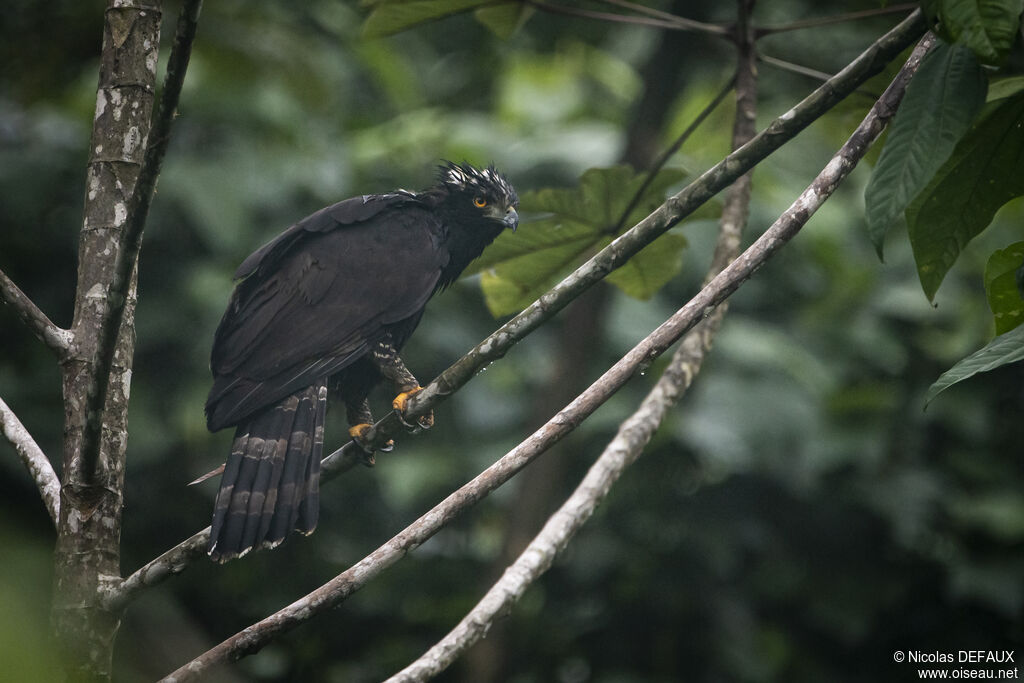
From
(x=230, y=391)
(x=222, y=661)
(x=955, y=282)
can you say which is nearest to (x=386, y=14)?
(x=230, y=391)

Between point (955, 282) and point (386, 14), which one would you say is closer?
point (386, 14)

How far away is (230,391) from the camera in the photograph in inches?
113

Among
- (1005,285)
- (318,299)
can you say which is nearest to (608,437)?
(318,299)

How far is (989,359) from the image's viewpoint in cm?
172

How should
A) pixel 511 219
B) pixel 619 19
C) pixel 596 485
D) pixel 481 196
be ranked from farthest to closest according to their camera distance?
pixel 481 196
pixel 511 219
pixel 619 19
pixel 596 485

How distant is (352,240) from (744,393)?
2.42 meters

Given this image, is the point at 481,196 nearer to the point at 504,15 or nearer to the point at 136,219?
the point at 504,15

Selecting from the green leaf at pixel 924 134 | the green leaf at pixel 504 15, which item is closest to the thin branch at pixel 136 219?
the green leaf at pixel 924 134

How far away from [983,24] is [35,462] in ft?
7.50

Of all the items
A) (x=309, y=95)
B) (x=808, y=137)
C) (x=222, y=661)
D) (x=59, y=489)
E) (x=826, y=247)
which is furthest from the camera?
(x=808, y=137)

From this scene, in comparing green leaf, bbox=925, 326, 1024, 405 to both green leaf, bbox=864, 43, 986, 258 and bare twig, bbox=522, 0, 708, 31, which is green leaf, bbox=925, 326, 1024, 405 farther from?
bare twig, bbox=522, 0, 708, 31

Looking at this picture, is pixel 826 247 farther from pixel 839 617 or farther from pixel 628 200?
pixel 628 200

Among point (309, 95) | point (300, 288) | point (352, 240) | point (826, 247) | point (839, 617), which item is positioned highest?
point (309, 95)

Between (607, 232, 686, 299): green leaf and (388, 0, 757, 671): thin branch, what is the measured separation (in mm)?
183
